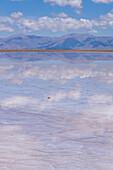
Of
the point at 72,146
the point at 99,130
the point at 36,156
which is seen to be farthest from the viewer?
the point at 99,130

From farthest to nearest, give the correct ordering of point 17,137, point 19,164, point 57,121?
point 57,121
point 17,137
point 19,164

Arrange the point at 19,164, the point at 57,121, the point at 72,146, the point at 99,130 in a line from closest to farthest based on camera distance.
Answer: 1. the point at 19,164
2. the point at 72,146
3. the point at 99,130
4. the point at 57,121

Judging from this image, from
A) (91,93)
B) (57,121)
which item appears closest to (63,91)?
(91,93)

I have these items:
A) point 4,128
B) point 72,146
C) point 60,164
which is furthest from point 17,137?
point 60,164

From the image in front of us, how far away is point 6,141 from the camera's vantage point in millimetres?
6195

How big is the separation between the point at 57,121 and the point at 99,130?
1326mm

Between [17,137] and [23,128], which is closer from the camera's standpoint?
[17,137]

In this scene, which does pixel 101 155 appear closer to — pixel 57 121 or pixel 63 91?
pixel 57 121

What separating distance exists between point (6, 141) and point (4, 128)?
1.02 metres

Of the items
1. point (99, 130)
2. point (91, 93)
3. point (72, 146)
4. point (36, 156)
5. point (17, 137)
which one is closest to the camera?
point (36, 156)

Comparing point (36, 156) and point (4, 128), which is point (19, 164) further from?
point (4, 128)

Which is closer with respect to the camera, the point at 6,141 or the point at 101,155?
the point at 101,155

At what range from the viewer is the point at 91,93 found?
12586 mm

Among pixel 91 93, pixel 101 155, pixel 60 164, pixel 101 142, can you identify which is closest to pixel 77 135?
pixel 101 142
